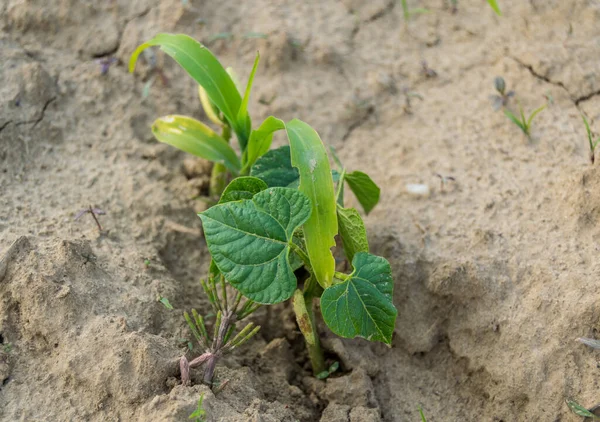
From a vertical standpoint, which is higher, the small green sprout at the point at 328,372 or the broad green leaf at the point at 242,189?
the broad green leaf at the point at 242,189

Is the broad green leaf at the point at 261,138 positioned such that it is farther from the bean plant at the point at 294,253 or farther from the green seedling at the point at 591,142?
the green seedling at the point at 591,142

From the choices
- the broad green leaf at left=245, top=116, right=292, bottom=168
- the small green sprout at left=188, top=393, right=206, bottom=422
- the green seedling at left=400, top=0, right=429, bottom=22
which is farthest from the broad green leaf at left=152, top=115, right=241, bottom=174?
the green seedling at left=400, top=0, right=429, bottom=22

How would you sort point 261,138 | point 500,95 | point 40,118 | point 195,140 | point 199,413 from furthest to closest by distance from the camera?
point 500,95 < point 40,118 < point 195,140 < point 261,138 < point 199,413

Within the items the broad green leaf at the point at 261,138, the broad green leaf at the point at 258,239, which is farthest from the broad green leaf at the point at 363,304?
the broad green leaf at the point at 261,138

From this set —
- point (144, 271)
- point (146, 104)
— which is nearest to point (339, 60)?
point (146, 104)

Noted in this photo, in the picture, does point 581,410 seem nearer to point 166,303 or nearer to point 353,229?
point 353,229

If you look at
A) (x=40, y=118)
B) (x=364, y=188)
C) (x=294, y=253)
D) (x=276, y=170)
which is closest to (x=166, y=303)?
(x=294, y=253)
